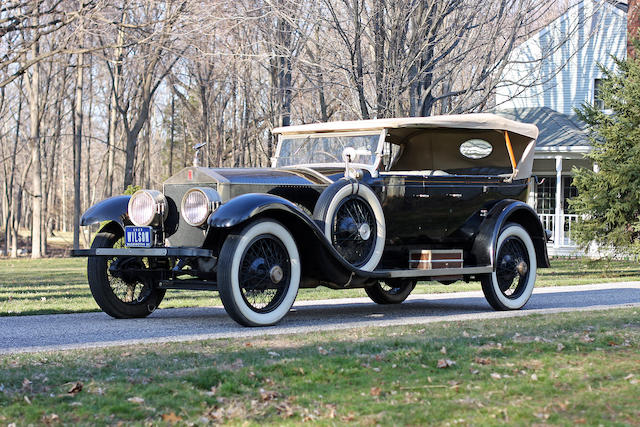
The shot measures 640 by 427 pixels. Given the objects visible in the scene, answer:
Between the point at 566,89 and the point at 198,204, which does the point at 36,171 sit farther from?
the point at 198,204

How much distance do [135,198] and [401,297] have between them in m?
4.00

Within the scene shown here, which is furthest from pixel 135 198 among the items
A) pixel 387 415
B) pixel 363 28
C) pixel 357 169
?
pixel 363 28

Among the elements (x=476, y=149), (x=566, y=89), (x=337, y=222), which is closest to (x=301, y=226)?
(x=337, y=222)

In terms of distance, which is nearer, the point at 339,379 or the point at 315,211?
the point at 339,379

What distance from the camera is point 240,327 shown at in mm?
7902

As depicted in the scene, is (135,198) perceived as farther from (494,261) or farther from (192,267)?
(494,261)

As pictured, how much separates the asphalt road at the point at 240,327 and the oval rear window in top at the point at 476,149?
75.0 inches

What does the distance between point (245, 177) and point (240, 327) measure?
4.92ft

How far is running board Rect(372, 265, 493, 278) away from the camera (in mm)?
8922

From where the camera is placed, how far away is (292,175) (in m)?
8.85

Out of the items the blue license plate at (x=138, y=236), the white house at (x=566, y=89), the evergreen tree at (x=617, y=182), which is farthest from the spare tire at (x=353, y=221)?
the white house at (x=566, y=89)

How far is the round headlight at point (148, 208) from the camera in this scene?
27.4ft

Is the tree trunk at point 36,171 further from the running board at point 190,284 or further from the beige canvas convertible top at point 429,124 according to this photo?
the running board at point 190,284

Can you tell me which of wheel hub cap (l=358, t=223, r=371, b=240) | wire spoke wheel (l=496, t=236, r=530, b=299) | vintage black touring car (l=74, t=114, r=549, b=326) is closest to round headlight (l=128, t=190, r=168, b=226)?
vintage black touring car (l=74, t=114, r=549, b=326)
